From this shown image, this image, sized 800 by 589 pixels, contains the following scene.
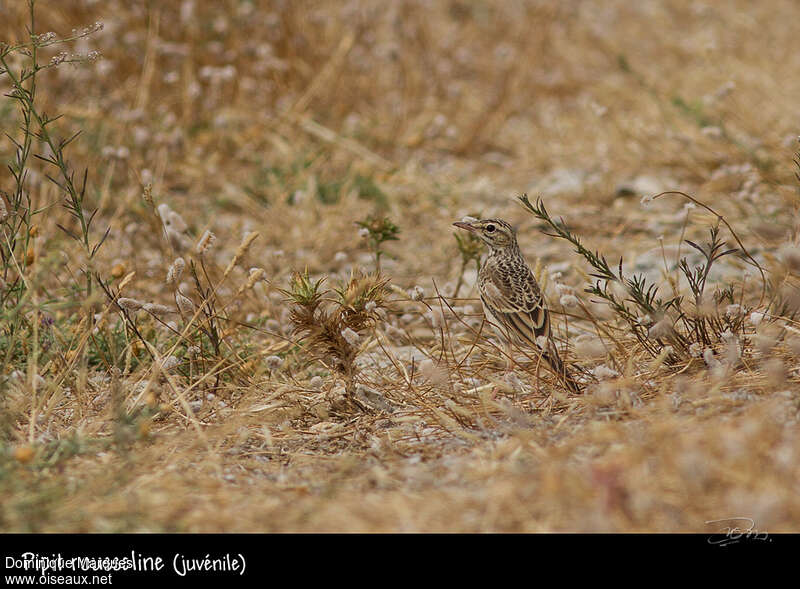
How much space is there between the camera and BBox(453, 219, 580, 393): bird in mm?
3025

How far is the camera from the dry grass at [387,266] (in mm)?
2154

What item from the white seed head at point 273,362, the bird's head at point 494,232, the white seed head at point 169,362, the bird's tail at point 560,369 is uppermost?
the bird's head at point 494,232

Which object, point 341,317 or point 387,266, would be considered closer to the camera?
point 341,317

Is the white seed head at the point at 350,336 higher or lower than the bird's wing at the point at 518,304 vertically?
lower

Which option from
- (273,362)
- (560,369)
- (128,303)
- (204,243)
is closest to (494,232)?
(560,369)

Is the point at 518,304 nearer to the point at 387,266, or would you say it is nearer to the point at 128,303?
the point at 128,303

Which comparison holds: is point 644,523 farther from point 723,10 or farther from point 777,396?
point 723,10

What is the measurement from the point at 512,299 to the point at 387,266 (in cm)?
181

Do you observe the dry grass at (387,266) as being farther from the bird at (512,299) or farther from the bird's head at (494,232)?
the bird's head at (494,232)

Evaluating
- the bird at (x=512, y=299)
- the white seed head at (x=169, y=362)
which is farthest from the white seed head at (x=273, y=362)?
the bird at (x=512, y=299)
